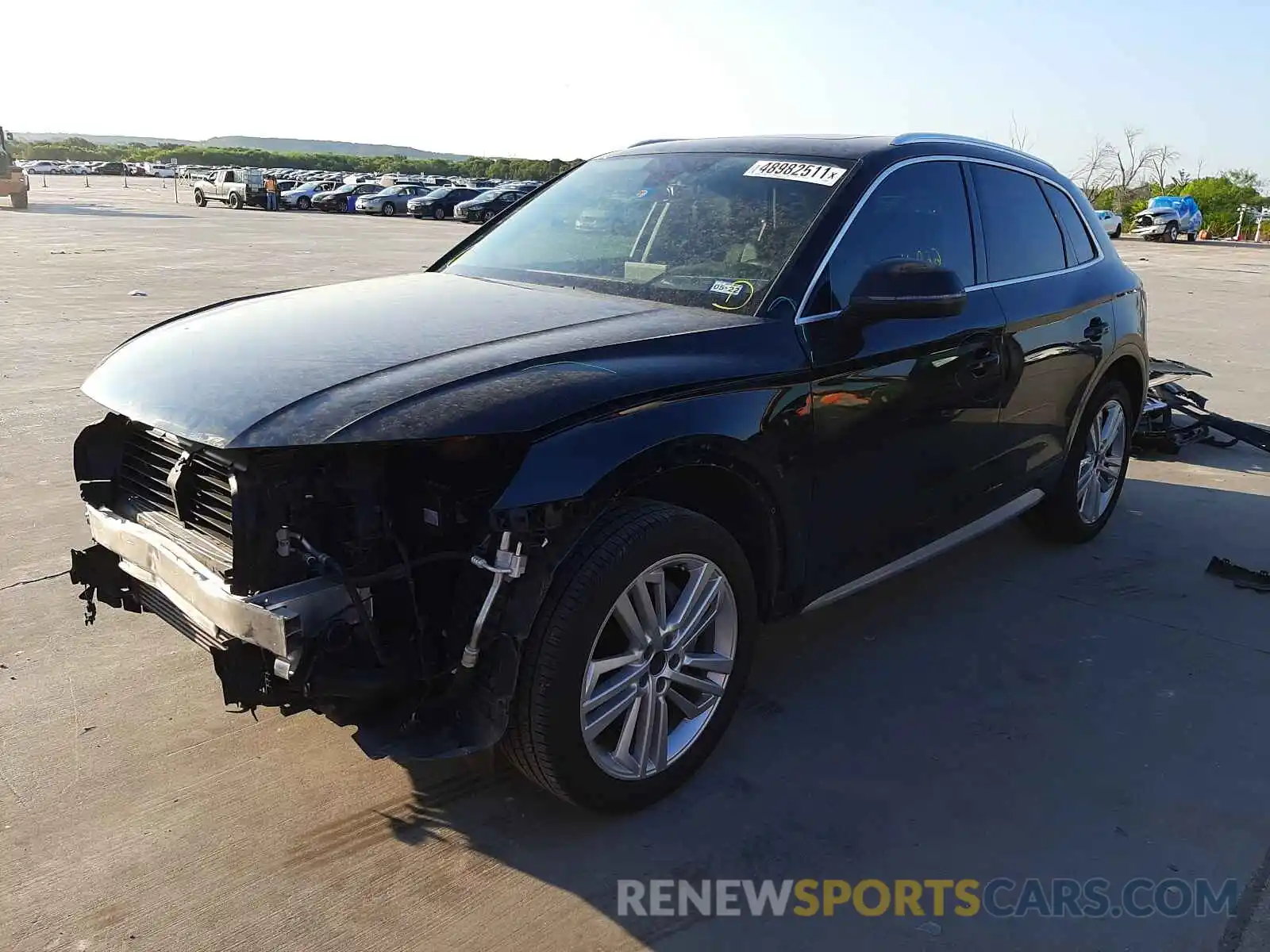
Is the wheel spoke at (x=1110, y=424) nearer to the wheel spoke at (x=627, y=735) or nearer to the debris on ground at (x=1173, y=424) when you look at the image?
the debris on ground at (x=1173, y=424)

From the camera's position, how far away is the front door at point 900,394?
A: 329 centimetres

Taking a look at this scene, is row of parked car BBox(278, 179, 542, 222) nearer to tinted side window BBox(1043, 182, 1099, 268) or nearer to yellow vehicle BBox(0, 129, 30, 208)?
yellow vehicle BBox(0, 129, 30, 208)

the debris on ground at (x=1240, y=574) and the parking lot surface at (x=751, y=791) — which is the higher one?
the debris on ground at (x=1240, y=574)

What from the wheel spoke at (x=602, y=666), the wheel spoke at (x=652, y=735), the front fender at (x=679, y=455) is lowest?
the wheel spoke at (x=652, y=735)

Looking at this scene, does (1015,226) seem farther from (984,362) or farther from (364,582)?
(364,582)

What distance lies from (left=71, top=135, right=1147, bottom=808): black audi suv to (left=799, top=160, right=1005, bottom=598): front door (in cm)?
1

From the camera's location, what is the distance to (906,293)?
3158 millimetres

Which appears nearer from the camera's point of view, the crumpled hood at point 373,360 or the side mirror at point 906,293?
the crumpled hood at point 373,360

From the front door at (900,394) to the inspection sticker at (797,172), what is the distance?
0.15m

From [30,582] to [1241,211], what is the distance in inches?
2158

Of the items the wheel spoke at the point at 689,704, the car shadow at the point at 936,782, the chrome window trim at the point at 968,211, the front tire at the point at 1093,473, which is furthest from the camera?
the front tire at the point at 1093,473

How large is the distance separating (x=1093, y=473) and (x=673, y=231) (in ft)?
9.10

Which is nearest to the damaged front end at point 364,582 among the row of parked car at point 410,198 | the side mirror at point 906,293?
the side mirror at point 906,293

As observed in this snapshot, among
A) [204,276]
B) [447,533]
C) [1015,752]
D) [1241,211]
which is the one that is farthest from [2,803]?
[1241,211]
